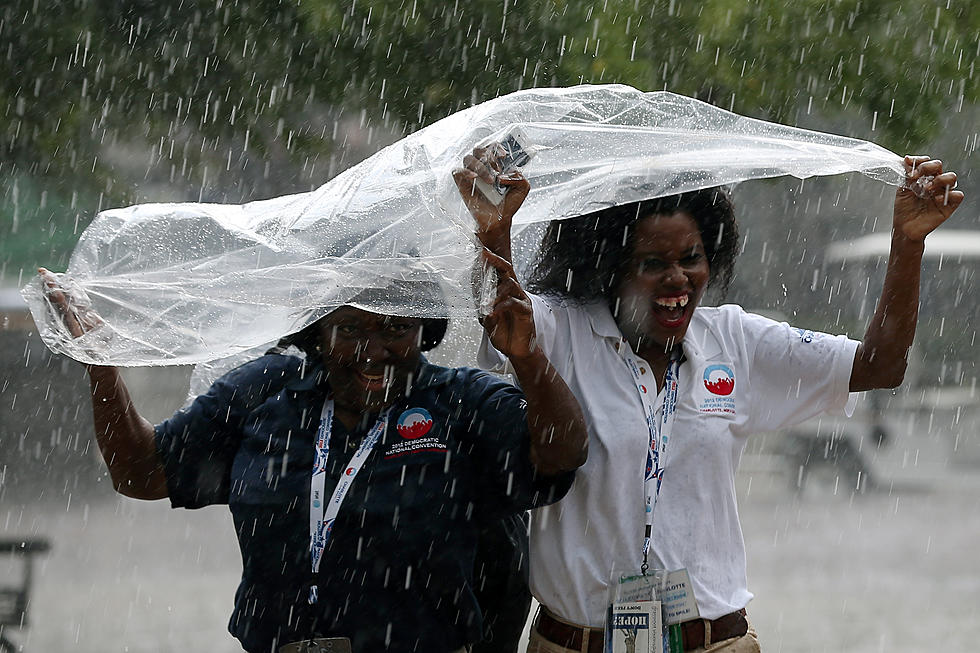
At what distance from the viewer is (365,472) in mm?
3150

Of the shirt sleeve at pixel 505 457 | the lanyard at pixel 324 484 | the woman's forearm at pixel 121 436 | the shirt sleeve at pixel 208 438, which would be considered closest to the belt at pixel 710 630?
the shirt sleeve at pixel 505 457

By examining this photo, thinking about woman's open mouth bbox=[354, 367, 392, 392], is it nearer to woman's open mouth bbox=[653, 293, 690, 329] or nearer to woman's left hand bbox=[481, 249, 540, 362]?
woman's left hand bbox=[481, 249, 540, 362]

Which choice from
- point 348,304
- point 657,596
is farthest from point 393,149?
point 657,596

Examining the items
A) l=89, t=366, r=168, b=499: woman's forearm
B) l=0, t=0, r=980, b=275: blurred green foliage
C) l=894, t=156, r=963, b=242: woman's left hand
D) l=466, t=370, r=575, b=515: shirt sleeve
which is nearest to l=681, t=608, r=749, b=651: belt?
l=466, t=370, r=575, b=515: shirt sleeve

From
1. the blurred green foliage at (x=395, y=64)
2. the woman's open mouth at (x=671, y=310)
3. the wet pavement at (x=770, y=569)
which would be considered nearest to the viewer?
the woman's open mouth at (x=671, y=310)

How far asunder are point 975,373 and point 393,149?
12.2m

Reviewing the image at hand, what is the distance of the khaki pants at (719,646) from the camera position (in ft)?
9.97

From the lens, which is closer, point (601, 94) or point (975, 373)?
point (601, 94)

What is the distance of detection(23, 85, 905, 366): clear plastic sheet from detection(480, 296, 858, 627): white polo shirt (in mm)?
323

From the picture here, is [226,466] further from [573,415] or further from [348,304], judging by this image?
[573,415]

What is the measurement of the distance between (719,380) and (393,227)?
94 cm

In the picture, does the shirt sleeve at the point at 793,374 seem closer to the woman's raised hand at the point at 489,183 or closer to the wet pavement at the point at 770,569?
the woman's raised hand at the point at 489,183

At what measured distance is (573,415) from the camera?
116 inches

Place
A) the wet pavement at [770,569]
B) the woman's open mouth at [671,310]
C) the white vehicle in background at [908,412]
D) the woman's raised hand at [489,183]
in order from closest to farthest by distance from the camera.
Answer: the woman's raised hand at [489,183]
the woman's open mouth at [671,310]
the wet pavement at [770,569]
the white vehicle in background at [908,412]
